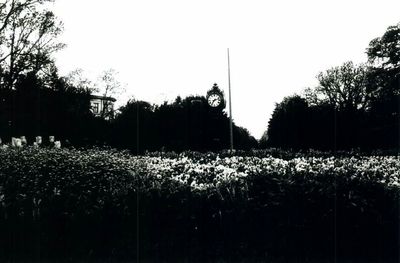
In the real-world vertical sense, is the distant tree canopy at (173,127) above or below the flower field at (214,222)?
above

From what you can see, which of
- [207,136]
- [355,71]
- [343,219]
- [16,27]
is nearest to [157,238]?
[343,219]

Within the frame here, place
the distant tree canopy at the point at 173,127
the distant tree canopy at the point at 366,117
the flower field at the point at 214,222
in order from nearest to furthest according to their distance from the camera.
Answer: the flower field at the point at 214,222 → the distant tree canopy at the point at 173,127 → the distant tree canopy at the point at 366,117

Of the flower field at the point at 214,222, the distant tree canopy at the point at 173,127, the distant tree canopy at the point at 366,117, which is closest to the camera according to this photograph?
the flower field at the point at 214,222

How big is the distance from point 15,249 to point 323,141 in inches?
1577

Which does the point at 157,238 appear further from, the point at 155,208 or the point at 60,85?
the point at 60,85

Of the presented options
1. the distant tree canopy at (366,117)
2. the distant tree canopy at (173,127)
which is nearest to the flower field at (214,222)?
the distant tree canopy at (173,127)

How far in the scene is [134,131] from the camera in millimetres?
35688

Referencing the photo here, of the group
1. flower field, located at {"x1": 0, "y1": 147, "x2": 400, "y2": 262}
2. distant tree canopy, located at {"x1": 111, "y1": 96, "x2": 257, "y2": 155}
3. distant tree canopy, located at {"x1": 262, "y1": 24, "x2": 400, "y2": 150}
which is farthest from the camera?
distant tree canopy, located at {"x1": 262, "y1": 24, "x2": 400, "y2": 150}

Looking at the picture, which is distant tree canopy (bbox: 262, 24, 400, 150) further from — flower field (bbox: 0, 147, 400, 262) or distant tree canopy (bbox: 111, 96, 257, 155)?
flower field (bbox: 0, 147, 400, 262)

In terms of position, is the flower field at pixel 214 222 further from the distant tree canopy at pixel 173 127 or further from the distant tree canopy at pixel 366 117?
the distant tree canopy at pixel 366 117

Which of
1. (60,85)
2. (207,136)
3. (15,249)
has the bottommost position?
(15,249)

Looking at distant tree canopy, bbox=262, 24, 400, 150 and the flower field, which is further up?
distant tree canopy, bbox=262, 24, 400, 150

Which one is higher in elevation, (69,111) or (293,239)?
(69,111)

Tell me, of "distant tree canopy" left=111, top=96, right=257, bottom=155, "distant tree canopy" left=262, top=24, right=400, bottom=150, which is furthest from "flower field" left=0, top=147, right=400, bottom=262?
"distant tree canopy" left=262, top=24, right=400, bottom=150
